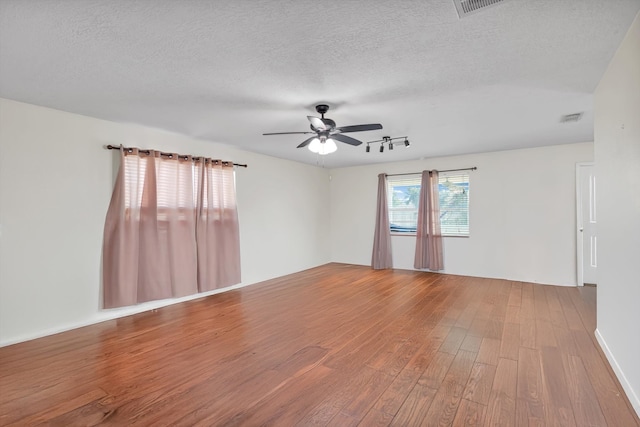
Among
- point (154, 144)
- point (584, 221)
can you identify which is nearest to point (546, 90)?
point (584, 221)

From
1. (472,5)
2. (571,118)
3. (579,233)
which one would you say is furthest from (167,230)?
(579,233)

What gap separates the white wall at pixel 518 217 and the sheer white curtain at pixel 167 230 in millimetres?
3825

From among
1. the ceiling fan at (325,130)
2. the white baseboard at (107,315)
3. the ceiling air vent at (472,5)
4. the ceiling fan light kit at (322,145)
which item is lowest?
the white baseboard at (107,315)

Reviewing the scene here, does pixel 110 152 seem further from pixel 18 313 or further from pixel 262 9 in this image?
pixel 262 9

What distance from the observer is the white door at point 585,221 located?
16.2 feet

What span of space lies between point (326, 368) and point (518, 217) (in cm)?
474

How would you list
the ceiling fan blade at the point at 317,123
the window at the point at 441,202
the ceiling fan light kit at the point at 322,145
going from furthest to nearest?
the window at the point at 441,202 < the ceiling fan light kit at the point at 322,145 < the ceiling fan blade at the point at 317,123

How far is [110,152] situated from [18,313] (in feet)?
6.25

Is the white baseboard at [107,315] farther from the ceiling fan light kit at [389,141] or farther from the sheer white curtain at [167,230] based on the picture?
the ceiling fan light kit at [389,141]

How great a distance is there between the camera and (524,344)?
283cm

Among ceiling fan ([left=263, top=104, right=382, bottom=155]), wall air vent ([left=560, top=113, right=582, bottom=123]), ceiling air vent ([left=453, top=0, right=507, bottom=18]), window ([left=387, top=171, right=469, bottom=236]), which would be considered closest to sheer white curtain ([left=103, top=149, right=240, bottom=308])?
ceiling fan ([left=263, top=104, right=382, bottom=155])

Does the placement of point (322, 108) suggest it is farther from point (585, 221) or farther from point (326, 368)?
point (585, 221)

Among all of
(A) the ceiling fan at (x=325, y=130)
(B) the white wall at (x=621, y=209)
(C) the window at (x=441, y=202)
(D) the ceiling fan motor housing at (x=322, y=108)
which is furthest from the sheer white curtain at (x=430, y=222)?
(D) the ceiling fan motor housing at (x=322, y=108)

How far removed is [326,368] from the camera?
245cm
